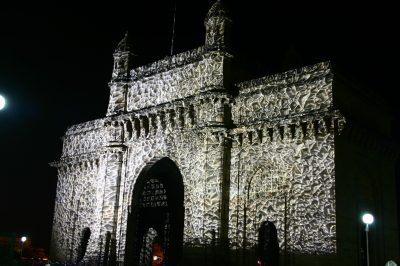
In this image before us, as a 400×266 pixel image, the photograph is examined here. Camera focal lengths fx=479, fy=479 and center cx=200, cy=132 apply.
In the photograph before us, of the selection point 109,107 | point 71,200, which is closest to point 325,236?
point 109,107

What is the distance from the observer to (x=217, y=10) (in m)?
27.0

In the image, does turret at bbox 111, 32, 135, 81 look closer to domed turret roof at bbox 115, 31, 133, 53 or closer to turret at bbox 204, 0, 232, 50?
domed turret roof at bbox 115, 31, 133, 53

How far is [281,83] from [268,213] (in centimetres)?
648

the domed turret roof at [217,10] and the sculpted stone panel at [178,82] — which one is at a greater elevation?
the domed turret roof at [217,10]

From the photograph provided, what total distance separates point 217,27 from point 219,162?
7722 millimetres

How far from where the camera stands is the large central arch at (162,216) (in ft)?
105

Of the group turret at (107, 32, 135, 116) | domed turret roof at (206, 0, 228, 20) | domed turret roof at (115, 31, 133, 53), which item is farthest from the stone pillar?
domed turret roof at (206, 0, 228, 20)

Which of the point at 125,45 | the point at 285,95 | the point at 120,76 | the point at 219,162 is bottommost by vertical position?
the point at 219,162

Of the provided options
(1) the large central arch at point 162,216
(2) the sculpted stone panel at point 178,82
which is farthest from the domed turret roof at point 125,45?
(1) the large central arch at point 162,216

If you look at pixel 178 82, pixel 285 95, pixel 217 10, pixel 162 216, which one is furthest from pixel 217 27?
pixel 162 216

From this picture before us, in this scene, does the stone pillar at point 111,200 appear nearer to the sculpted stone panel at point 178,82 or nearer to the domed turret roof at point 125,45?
the sculpted stone panel at point 178,82

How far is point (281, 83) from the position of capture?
24.0 meters

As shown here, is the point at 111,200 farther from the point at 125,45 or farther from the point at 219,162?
the point at 125,45

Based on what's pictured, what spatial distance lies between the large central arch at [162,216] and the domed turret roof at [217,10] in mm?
9154
